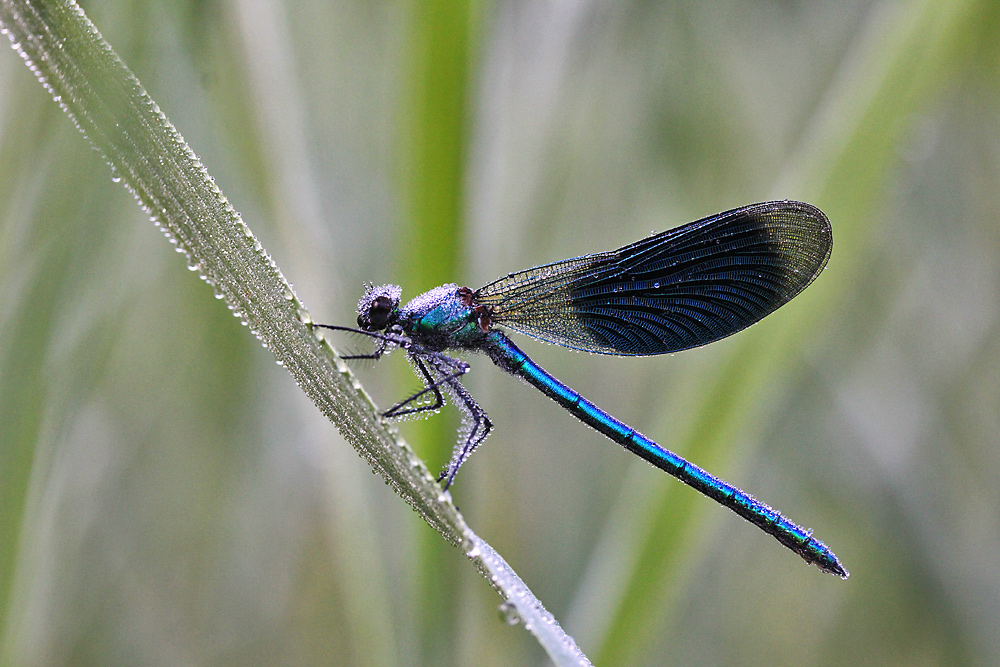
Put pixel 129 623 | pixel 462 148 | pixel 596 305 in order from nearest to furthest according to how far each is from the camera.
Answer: pixel 462 148
pixel 129 623
pixel 596 305

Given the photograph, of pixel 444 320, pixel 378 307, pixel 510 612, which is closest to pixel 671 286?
pixel 444 320

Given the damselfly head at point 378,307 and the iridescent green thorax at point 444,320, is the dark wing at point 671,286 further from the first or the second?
the damselfly head at point 378,307

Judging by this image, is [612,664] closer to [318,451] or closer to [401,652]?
[401,652]

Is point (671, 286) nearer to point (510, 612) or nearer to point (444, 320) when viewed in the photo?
point (444, 320)

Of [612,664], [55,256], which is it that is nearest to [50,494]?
[55,256]

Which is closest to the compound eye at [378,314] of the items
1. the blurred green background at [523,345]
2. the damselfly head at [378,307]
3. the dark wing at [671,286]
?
the damselfly head at [378,307]

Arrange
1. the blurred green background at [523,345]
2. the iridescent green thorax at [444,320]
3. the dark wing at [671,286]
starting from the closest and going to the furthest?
the blurred green background at [523,345], the dark wing at [671,286], the iridescent green thorax at [444,320]

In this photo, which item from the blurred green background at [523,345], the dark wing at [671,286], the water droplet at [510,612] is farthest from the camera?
the dark wing at [671,286]
